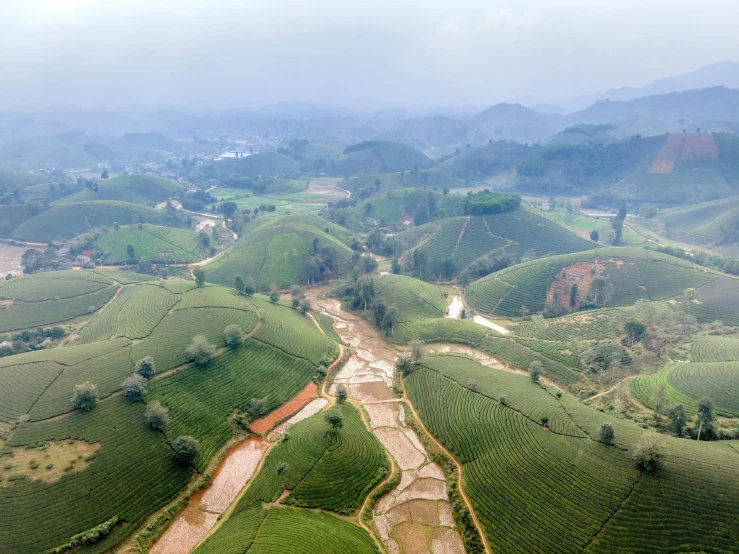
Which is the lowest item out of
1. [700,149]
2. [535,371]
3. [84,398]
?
[535,371]

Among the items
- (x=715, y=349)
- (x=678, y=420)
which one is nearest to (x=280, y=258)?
(x=678, y=420)

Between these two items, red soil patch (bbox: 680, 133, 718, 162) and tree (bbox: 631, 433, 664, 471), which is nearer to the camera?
tree (bbox: 631, 433, 664, 471)

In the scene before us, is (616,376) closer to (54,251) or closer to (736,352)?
(736,352)

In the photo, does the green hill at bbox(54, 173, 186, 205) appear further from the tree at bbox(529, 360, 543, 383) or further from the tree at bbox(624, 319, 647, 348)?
the tree at bbox(624, 319, 647, 348)

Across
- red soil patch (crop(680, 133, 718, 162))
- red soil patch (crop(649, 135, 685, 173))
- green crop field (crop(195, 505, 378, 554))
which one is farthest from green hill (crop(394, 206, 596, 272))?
red soil patch (crop(680, 133, 718, 162))

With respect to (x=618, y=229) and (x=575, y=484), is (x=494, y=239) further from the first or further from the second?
(x=575, y=484)

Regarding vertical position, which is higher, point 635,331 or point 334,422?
point 635,331
